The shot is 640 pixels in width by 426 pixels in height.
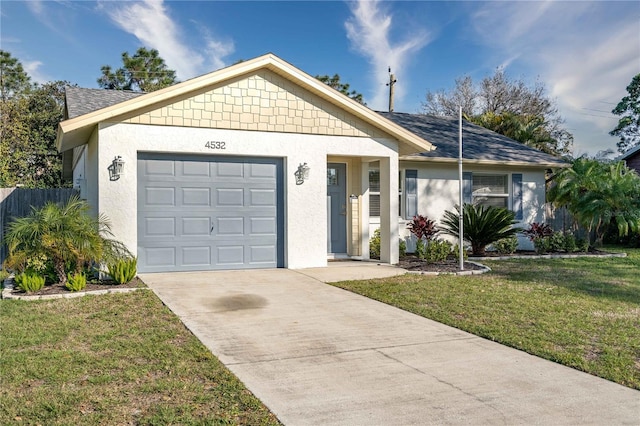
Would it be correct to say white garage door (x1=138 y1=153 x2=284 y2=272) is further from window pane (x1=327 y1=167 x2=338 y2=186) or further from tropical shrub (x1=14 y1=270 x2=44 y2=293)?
window pane (x1=327 y1=167 x2=338 y2=186)

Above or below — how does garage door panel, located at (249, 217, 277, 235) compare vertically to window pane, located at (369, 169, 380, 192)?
below

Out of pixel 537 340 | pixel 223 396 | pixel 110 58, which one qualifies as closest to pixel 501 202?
pixel 537 340

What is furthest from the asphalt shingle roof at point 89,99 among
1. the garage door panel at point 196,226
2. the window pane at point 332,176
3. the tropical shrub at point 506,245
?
the tropical shrub at point 506,245

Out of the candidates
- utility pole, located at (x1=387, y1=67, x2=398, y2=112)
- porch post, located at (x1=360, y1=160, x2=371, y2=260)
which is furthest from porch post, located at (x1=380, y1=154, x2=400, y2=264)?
utility pole, located at (x1=387, y1=67, x2=398, y2=112)

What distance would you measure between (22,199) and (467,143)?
42.8ft

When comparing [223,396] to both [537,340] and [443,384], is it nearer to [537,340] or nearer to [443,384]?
[443,384]

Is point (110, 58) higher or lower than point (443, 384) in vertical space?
higher

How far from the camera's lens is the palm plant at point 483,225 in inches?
512

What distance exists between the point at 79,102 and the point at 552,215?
15019 mm

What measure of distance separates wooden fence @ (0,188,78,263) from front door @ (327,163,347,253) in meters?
6.36

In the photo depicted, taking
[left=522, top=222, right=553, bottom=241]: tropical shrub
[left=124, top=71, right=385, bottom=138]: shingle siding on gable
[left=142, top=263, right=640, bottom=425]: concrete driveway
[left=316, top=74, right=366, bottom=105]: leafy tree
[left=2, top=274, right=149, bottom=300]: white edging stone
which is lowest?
[left=142, top=263, right=640, bottom=425]: concrete driveway

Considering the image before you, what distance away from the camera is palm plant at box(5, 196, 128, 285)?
8047 mm

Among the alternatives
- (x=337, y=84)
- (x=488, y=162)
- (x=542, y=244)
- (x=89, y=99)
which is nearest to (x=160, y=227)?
(x=89, y=99)

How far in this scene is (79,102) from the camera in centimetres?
1298
